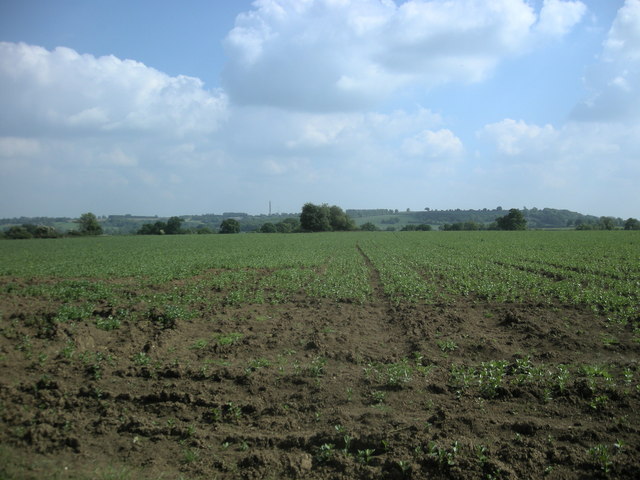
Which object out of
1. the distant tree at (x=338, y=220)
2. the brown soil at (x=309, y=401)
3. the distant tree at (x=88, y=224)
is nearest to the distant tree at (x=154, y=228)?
the distant tree at (x=88, y=224)

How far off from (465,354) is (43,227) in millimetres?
100783

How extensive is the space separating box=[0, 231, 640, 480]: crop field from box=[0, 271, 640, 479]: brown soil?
0.03 m

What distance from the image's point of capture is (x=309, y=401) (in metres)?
6.69

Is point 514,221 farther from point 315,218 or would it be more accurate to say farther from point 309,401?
point 309,401

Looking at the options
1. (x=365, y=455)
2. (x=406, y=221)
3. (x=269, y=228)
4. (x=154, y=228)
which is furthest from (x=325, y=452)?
(x=406, y=221)

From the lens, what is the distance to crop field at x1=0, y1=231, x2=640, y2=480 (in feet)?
16.3

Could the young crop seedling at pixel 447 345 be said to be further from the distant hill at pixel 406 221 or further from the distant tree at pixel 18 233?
the distant hill at pixel 406 221

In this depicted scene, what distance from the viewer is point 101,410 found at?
6.33m

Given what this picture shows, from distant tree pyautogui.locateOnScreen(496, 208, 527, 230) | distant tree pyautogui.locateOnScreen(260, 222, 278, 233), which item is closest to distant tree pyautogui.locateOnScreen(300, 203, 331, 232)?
distant tree pyautogui.locateOnScreen(260, 222, 278, 233)

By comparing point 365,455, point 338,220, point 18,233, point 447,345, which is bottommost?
point 365,455

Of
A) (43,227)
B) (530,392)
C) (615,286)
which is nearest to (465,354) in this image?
(530,392)

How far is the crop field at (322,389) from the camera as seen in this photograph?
496 cm

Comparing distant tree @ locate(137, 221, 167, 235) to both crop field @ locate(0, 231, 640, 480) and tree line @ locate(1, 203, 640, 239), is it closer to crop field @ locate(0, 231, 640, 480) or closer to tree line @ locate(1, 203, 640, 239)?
tree line @ locate(1, 203, 640, 239)

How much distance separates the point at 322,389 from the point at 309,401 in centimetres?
48
